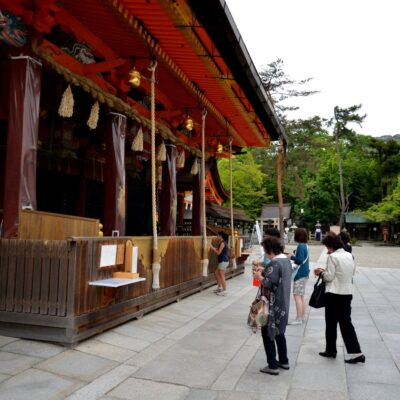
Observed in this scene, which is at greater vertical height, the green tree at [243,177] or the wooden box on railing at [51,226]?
the green tree at [243,177]

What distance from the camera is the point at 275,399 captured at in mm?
4059

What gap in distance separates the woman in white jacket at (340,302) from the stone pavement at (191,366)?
0.18m

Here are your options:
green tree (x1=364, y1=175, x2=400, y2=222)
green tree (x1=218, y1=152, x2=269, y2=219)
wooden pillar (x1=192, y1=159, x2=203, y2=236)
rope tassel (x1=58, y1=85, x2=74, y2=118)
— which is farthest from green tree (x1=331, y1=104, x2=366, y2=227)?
rope tassel (x1=58, y1=85, x2=74, y2=118)

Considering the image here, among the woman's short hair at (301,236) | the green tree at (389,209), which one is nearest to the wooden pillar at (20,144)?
the woman's short hair at (301,236)

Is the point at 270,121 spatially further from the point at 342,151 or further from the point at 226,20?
the point at 342,151

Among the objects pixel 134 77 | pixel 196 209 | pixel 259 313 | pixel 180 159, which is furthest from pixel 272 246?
pixel 196 209

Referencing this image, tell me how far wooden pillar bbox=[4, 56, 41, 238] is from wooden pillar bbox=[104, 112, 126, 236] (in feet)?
7.27

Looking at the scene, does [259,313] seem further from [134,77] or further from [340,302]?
[134,77]

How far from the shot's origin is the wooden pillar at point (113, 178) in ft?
26.7

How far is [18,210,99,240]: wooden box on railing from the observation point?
5.73 metres

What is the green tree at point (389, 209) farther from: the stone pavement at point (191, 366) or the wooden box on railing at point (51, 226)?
the wooden box on railing at point (51, 226)

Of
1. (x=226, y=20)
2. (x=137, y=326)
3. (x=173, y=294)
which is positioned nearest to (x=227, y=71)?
(x=226, y=20)

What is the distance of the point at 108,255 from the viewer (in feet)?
20.2

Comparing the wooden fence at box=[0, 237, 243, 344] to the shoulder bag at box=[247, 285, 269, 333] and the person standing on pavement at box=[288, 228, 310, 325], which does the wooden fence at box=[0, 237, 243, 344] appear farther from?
the person standing on pavement at box=[288, 228, 310, 325]
